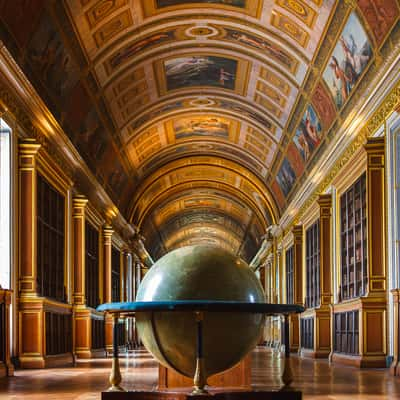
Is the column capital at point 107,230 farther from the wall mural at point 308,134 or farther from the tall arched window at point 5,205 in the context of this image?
the tall arched window at point 5,205

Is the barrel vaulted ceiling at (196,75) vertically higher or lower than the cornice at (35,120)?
higher

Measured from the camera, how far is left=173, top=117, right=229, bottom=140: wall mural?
33156 mm

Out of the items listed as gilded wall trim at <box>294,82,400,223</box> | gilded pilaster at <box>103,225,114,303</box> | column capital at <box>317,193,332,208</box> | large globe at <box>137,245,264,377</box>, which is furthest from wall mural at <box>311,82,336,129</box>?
large globe at <box>137,245,264,377</box>

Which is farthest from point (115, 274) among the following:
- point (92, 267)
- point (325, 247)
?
point (325, 247)

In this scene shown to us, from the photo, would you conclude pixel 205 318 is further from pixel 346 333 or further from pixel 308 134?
pixel 308 134

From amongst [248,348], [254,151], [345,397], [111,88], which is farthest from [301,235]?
[248,348]

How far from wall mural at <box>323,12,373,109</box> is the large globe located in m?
11.3

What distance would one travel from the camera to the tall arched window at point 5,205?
52.9 ft

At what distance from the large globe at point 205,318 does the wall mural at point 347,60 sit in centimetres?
1133

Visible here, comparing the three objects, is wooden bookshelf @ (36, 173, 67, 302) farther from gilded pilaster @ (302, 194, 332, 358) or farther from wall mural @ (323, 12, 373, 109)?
gilded pilaster @ (302, 194, 332, 358)

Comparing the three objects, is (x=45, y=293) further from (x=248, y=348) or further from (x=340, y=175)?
(x=248, y=348)

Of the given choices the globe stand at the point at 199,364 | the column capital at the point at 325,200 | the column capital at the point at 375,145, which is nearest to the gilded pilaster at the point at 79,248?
the column capital at the point at 325,200

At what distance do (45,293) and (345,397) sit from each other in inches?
463

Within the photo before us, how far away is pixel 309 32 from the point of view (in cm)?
2017
